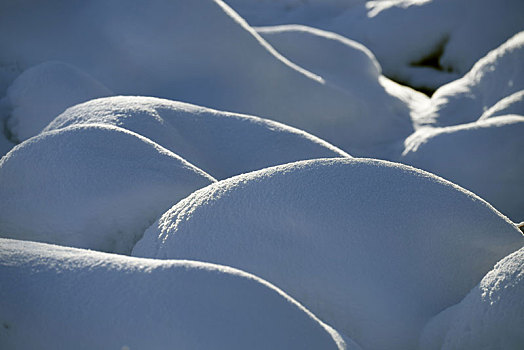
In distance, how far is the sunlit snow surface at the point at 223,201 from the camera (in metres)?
0.78

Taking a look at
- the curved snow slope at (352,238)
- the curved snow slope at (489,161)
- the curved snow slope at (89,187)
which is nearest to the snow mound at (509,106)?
the curved snow slope at (489,161)

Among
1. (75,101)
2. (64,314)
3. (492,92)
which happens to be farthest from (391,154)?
(64,314)

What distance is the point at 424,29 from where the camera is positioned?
338 cm

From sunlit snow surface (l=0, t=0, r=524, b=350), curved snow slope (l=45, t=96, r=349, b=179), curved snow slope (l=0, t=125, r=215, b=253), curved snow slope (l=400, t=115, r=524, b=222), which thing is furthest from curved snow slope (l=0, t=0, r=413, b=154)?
curved snow slope (l=0, t=125, r=215, b=253)

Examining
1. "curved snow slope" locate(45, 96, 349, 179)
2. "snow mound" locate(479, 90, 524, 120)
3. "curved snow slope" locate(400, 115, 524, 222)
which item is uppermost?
"curved snow slope" locate(45, 96, 349, 179)

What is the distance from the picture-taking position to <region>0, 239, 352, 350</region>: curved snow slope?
745 mm

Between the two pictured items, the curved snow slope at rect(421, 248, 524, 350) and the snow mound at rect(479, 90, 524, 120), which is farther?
the snow mound at rect(479, 90, 524, 120)

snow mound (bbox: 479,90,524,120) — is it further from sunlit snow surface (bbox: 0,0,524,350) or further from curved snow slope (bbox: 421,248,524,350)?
curved snow slope (bbox: 421,248,524,350)

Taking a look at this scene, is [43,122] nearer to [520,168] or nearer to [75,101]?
[75,101]

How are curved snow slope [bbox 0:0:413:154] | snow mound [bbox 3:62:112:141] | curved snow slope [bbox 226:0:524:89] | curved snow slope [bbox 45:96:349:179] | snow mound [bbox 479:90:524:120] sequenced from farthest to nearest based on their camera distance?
curved snow slope [bbox 226:0:524:89] → snow mound [bbox 479:90:524:120] → curved snow slope [bbox 0:0:413:154] → snow mound [bbox 3:62:112:141] → curved snow slope [bbox 45:96:349:179]

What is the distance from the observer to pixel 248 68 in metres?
2.19

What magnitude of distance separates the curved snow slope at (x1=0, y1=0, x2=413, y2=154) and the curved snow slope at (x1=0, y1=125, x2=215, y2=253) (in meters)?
0.83

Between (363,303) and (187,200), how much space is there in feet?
1.12

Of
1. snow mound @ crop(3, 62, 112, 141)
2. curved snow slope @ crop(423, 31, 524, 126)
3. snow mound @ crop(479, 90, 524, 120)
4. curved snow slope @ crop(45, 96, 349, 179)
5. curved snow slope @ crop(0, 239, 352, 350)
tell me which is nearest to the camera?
curved snow slope @ crop(0, 239, 352, 350)
